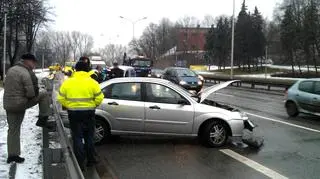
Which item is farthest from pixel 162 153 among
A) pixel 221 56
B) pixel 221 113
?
pixel 221 56

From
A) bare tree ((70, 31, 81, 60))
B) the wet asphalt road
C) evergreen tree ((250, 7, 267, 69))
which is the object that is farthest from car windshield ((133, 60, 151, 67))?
bare tree ((70, 31, 81, 60))

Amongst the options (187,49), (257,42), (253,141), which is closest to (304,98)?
(253,141)

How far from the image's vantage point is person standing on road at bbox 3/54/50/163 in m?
7.68

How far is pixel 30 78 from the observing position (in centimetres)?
778

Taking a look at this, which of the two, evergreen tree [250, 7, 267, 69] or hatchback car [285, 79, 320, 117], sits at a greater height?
evergreen tree [250, 7, 267, 69]

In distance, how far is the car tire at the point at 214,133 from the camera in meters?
10.6

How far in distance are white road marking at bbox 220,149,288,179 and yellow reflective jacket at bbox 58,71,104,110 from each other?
3072mm

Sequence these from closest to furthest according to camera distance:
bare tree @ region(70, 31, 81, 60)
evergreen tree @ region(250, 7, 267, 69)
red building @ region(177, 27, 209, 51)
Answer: evergreen tree @ region(250, 7, 267, 69) < red building @ region(177, 27, 209, 51) < bare tree @ region(70, 31, 81, 60)

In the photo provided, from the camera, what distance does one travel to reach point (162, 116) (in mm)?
10617

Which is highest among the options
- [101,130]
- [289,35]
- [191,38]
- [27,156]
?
[191,38]

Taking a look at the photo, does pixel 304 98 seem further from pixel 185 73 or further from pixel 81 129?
pixel 185 73

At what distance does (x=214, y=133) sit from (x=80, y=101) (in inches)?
149

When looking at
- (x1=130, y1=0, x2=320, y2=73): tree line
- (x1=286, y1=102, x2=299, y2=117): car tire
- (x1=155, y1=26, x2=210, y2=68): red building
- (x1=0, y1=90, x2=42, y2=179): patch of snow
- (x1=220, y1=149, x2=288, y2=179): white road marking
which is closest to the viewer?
(x1=0, y1=90, x2=42, y2=179): patch of snow

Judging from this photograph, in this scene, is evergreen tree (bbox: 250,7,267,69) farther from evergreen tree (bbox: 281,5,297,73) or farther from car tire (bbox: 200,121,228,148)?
car tire (bbox: 200,121,228,148)
